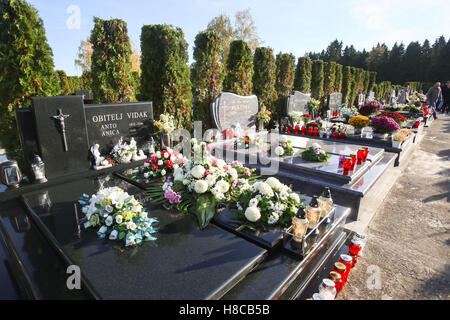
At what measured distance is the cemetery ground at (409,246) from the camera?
270 cm

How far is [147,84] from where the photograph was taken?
7.39m

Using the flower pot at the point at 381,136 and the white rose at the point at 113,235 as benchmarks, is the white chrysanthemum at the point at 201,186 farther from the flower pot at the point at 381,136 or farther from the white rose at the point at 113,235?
the flower pot at the point at 381,136

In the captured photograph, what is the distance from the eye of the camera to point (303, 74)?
1320cm

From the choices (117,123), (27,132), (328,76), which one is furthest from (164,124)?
(328,76)

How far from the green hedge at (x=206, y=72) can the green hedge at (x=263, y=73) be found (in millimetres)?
2435

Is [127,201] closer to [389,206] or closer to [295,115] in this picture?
[389,206]

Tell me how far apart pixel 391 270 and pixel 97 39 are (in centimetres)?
789

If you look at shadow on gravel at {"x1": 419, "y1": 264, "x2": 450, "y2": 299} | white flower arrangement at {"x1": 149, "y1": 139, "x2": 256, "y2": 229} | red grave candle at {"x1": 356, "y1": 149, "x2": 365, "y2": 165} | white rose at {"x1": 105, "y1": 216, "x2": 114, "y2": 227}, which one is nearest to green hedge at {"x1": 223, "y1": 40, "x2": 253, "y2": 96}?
red grave candle at {"x1": 356, "y1": 149, "x2": 365, "y2": 165}

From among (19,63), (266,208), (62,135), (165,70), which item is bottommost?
(266,208)

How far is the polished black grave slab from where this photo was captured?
71.6 inches

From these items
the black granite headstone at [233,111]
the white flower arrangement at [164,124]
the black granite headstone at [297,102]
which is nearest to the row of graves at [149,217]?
the white flower arrangement at [164,124]

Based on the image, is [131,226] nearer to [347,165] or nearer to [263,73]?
[347,165]

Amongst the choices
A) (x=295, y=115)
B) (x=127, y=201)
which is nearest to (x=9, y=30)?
(x=127, y=201)

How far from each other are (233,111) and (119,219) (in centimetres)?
627
